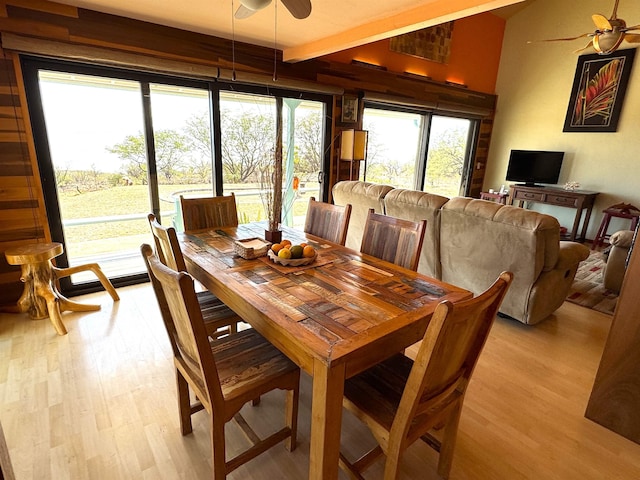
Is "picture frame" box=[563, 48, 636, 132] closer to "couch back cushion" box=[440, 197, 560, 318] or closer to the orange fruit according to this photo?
"couch back cushion" box=[440, 197, 560, 318]

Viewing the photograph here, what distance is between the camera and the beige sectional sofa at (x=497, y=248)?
2.32 m

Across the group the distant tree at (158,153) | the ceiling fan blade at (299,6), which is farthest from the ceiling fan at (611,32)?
the distant tree at (158,153)

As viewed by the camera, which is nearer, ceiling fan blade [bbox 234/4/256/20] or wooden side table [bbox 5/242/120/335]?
ceiling fan blade [bbox 234/4/256/20]

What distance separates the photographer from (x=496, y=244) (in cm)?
246

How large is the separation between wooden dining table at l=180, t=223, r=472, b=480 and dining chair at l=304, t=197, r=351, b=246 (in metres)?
0.34

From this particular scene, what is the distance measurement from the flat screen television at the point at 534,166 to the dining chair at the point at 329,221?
16.0 ft

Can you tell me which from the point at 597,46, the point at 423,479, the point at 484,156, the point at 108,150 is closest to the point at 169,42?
the point at 108,150

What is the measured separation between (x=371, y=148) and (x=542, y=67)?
3368 mm

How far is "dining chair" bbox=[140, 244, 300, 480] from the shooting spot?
44.2 inches

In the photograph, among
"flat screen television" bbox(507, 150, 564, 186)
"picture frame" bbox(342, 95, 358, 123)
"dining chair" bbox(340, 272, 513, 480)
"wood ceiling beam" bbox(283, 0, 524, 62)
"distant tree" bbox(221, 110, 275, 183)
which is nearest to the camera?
"dining chair" bbox(340, 272, 513, 480)

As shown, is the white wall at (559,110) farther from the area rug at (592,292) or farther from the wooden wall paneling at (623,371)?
the wooden wall paneling at (623,371)

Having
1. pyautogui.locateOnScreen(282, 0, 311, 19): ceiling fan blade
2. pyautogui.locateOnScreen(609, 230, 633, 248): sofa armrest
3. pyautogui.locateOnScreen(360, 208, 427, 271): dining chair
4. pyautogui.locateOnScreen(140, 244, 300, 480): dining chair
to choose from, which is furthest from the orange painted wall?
pyautogui.locateOnScreen(140, 244, 300, 480): dining chair

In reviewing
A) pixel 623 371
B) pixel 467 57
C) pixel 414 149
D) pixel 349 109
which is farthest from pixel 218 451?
pixel 467 57

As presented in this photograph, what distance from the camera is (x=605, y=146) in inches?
204
